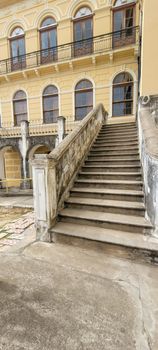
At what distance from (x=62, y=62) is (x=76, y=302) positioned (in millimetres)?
11648

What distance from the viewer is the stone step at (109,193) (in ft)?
11.6

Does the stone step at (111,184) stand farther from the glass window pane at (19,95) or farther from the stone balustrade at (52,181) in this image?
the glass window pane at (19,95)

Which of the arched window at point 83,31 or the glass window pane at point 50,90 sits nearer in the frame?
the arched window at point 83,31

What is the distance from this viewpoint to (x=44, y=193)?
10.2ft

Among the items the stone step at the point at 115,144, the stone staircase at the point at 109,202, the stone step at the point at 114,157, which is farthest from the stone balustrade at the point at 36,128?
the stone staircase at the point at 109,202

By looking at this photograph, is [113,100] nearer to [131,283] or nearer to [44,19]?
[44,19]

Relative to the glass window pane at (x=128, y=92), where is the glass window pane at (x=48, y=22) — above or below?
above

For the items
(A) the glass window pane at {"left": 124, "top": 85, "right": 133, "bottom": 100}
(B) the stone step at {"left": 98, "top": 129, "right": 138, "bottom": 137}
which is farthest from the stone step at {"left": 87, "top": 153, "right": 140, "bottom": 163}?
(A) the glass window pane at {"left": 124, "top": 85, "right": 133, "bottom": 100}

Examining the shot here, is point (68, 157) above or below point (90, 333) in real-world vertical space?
above

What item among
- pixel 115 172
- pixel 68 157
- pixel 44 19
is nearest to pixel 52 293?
pixel 68 157

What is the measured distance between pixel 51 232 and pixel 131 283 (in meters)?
1.49

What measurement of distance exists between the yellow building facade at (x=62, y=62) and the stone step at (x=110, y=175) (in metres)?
5.87

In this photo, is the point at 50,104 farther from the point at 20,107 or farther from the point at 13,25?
the point at 13,25

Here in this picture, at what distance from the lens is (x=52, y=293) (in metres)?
2.02
